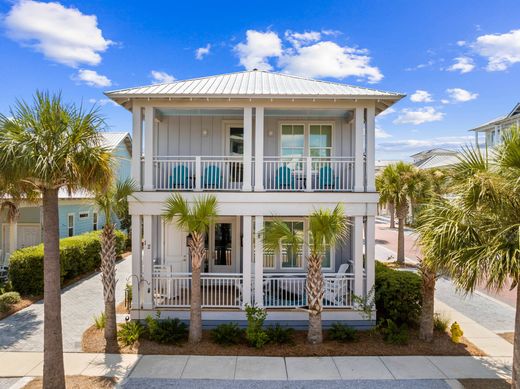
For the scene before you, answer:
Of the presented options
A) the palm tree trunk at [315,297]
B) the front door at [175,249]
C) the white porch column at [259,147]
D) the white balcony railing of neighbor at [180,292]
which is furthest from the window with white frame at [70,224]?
the palm tree trunk at [315,297]

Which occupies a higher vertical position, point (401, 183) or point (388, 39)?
point (388, 39)

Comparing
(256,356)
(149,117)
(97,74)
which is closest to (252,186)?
(149,117)

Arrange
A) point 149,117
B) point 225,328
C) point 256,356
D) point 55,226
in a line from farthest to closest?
point 149,117, point 225,328, point 256,356, point 55,226

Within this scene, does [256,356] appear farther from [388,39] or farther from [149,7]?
[388,39]

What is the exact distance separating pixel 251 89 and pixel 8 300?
11301 millimetres

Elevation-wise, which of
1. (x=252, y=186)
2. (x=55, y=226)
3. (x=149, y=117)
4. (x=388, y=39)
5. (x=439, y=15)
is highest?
(x=388, y=39)

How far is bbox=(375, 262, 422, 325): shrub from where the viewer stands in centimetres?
974

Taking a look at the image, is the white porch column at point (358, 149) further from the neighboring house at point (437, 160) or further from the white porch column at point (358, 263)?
the neighboring house at point (437, 160)

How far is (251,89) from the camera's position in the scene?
33.5 ft

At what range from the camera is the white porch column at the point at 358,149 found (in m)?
9.91

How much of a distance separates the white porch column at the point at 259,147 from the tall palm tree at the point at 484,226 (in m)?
5.03

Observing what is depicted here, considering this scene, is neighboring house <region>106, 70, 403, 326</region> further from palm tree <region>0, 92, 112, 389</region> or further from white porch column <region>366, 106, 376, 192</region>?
palm tree <region>0, 92, 112, 389</region>

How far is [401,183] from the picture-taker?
18.1m

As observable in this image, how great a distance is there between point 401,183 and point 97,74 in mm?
17814
